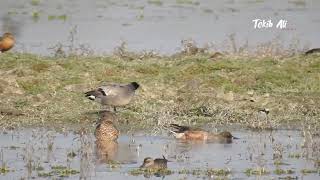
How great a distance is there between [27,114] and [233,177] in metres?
4.39

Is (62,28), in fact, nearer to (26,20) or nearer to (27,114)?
(26,20)

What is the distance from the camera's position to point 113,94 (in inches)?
543

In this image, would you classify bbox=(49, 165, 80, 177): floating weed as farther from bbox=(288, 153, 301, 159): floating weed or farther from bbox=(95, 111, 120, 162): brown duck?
bbox=(288, 153, 301, 159): floating weed

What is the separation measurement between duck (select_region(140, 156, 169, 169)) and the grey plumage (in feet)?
11.3

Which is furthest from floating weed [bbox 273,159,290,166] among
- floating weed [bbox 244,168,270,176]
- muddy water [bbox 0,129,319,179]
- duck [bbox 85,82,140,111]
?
duck [bbox 85,82,140,111]

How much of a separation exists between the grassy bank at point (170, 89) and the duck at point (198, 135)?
0.68 m

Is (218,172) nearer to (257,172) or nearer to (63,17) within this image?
(257,172)

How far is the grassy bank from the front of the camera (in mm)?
13539

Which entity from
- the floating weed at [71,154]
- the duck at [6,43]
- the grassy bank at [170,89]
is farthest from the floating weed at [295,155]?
the duck at [6,43]

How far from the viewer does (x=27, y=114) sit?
44.4 feet

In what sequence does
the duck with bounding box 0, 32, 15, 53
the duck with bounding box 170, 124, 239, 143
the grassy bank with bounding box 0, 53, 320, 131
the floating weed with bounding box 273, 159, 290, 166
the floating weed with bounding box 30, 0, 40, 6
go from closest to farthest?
the floating weed with bounding box 273, 159, 290, 166, the duck with bounding box 170, 124, 239, 143, the grassy bank with bounding box 0, 53, 320, 131, the duck with bounding box 0, 32, 15, 53, the floating weed with bounding box 30, 0, 40, 6

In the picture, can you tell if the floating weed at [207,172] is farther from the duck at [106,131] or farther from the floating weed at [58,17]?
the floating weed at [58,17]

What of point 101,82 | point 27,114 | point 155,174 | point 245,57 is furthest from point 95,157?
point 245,57

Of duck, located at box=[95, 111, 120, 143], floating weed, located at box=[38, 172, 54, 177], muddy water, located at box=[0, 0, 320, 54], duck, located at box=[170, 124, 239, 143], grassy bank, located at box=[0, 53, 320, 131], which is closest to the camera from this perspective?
floating weed, located at box=[38, 172, 54, 177]
